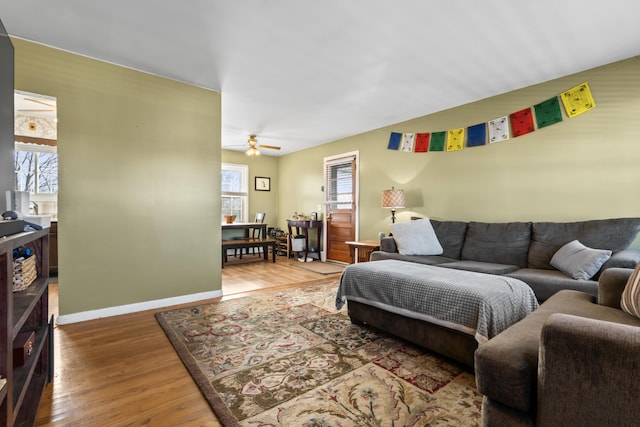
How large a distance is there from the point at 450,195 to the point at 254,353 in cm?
327

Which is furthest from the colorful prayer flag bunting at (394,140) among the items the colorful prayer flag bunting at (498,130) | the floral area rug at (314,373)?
the floral area rug at (314,373)

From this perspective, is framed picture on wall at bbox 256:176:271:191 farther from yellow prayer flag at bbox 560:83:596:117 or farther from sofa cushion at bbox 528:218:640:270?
yellow prayer flag at bbox 560:83:596:117

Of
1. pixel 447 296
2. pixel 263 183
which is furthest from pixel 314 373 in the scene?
pixel 263 183

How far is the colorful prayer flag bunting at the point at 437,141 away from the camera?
418 centimetres

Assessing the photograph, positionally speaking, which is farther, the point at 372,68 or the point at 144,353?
the point at 372,68

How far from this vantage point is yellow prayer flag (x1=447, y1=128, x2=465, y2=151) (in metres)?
3.97

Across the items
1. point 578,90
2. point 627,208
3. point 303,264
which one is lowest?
point 303,264

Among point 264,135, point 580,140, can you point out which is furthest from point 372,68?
point 264,135

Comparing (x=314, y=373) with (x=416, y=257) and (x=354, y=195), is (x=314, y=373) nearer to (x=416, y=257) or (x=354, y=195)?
(x=416, y=257)

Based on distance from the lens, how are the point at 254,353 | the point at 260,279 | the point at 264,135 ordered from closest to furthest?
1. the point at 254,353
2. the point at 260,279
3. the point at 264,135

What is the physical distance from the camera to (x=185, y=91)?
3342mm

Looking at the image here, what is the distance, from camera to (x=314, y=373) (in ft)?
6.06

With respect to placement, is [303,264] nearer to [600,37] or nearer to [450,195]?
[450,195]

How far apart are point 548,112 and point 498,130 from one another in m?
0.51
